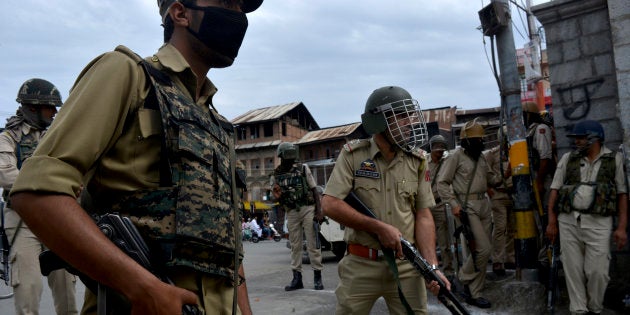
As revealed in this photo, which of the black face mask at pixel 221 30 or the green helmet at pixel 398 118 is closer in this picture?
the black face mask at pixel 221 30

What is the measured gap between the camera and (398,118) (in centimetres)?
332

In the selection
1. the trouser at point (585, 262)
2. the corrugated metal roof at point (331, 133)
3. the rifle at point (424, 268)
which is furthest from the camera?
the corrugated metal roof at point (331, 133)

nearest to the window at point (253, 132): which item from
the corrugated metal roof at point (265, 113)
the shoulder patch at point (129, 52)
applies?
the corrugated metal roof at point (265, 113)

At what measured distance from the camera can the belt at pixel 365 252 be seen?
3211 mm

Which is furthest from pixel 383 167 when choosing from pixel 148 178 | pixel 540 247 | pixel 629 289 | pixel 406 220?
pixel 540 247

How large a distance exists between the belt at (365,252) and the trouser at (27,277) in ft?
7.96

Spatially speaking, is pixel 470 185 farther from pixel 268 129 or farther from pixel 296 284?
pixel 268 129

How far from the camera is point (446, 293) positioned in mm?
2828

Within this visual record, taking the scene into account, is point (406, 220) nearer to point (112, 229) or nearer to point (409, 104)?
point (409, 104)

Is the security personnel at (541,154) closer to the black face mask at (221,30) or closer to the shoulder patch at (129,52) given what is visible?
the black face mask at (221,30)

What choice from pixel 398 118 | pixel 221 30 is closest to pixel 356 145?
pixel 398 118

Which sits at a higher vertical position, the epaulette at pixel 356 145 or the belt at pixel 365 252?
the epaulette at pixel 356 145

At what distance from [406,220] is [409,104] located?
0.79 meters

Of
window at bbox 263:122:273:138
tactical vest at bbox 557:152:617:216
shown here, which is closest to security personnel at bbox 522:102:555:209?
tactical vest at bbox 557:152:617:216
